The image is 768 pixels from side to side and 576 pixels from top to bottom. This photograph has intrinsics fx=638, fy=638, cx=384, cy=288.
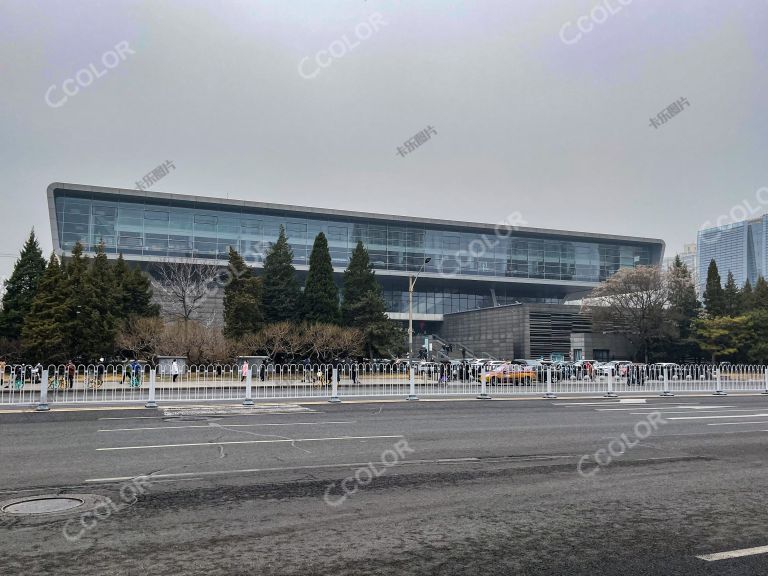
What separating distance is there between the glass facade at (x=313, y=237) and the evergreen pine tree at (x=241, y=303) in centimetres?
2414

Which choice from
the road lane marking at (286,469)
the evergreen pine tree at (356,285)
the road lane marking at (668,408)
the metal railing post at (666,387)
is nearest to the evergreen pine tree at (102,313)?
the evergreen pine tree at (356,285)

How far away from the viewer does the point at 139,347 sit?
39.3 metres

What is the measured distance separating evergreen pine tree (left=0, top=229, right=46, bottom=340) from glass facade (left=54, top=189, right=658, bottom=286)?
1332cm

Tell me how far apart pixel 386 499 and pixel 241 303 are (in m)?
40.6

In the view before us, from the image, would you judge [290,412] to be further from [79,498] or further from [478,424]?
[79,498]

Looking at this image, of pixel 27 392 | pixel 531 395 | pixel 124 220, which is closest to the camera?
pixel 27 392

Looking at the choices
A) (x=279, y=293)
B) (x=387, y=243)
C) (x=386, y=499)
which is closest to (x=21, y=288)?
(x=279, y=293)

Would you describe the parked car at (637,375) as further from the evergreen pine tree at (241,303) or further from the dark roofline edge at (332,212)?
the dark roofline edge at (332,212)

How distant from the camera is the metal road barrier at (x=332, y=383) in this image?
2189 cm

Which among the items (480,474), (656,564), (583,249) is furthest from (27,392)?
(583,249)

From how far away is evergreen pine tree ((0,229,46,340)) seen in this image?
47.0 metres

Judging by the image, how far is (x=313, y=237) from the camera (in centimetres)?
7750

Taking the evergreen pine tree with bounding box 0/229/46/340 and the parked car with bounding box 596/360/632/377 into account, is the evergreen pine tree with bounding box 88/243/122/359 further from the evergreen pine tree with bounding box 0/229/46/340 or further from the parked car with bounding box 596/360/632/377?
the parked car with bounding box 596/360/632/377

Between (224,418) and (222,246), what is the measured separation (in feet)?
197
